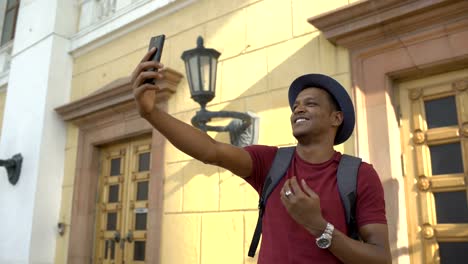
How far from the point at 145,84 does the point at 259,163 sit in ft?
1.72

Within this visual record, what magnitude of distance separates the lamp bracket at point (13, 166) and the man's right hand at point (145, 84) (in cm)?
530

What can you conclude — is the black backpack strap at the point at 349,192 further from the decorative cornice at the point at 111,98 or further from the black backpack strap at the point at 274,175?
the decorative cornice at the point at 111,98

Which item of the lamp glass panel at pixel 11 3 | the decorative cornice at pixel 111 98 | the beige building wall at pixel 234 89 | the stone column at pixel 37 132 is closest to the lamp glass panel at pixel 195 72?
the beige building wall at pixel 234 89

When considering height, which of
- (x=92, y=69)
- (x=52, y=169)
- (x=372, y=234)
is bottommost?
(x=372, y=234)

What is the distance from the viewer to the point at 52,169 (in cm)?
599

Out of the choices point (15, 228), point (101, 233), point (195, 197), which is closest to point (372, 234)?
point (195, 197)

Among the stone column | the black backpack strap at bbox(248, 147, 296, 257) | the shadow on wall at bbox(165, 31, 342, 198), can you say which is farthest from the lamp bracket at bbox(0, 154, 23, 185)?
the black backpack strap at bbox(248, 147, 296, 257)

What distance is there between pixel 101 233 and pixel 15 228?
1.36 metres

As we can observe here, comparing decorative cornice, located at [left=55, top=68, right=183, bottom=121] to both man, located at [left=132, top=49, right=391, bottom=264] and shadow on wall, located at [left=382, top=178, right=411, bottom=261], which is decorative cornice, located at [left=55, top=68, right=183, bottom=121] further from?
man, located at [left=132, top=49, right=391, bottom=264]

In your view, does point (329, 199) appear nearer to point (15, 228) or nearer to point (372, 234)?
point (372, 234)

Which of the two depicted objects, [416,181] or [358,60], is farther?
[358,60]

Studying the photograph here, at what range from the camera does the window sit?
8.47 metres

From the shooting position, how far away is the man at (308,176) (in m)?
1.33

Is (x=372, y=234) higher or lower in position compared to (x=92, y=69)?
lower
